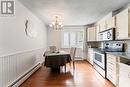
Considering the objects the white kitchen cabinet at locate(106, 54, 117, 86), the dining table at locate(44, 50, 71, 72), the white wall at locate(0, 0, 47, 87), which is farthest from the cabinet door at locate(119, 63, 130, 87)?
the white wall at locate(0, 0, 47, 87)

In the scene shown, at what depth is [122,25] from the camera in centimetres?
408

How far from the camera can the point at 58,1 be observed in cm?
402

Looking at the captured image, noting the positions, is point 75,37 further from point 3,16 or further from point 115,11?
point 3,16

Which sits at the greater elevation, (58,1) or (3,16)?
(58,1)

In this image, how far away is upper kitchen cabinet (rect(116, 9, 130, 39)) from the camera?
3.73m

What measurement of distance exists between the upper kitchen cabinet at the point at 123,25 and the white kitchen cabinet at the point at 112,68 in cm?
68

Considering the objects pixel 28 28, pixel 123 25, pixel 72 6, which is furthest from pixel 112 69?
pixel 28 28

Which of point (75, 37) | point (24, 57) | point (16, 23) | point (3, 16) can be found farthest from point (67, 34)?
point (3, 16)

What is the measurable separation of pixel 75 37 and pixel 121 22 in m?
5.60

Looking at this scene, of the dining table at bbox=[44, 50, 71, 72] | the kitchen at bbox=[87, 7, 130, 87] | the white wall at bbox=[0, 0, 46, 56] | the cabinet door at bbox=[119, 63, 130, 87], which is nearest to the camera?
the cabinet door at bbox=[119, 63, 130, 87]

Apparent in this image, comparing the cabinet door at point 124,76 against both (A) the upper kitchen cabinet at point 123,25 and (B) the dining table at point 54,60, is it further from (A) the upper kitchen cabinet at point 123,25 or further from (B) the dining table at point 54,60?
(B) the dining table at point 54,60

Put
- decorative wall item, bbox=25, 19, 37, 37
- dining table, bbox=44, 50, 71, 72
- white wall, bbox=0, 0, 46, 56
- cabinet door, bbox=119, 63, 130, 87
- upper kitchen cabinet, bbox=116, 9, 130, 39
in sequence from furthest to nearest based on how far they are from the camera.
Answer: dining table, bbox=44, 50, 71, 72 → decorative wall item, bbox=25, 19, 37, 37 → upper kitchen cabinet, bbox=116, 9, 130, 39 → white wall, bbox=0, 0, 46, 56 → cabinet door, bbox=119, 63, 130, 87

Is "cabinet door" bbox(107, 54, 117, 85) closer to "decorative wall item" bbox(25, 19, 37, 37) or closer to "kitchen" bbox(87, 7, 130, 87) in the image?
"kitchen" bbox(87, 7, 130, 87)

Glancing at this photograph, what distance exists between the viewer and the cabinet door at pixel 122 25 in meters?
3.81
